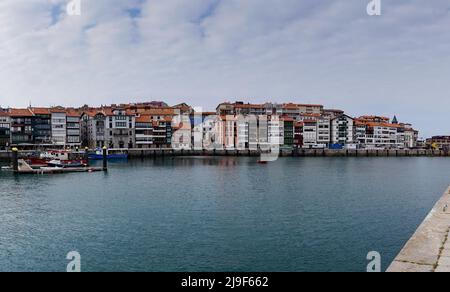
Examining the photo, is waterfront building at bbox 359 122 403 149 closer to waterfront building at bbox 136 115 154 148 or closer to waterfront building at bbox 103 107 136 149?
waterfront building at bbox 136 115 154 148

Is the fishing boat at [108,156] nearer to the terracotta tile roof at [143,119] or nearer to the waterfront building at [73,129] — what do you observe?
the waterfront building at [73,129]

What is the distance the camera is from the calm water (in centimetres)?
2019

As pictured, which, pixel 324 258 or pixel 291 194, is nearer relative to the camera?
pixel 324 258

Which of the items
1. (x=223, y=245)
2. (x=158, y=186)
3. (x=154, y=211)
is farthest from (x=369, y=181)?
(x=223, y=245)

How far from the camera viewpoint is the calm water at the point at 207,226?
20188 millimetres

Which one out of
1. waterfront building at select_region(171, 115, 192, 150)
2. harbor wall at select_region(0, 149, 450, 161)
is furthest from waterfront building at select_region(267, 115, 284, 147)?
waterfront building at select_region(171, 115, 192, 150)

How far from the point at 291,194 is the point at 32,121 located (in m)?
101

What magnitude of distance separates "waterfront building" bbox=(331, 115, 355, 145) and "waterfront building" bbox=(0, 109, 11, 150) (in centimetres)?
11154

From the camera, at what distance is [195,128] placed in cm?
15000

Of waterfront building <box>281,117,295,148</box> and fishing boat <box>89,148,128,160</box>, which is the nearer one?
fishing boat <box>89,148,128,160</box>

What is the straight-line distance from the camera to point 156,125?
457ft

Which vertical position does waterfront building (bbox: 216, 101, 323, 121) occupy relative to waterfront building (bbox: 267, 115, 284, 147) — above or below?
above
